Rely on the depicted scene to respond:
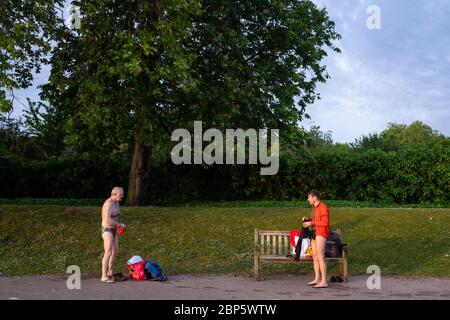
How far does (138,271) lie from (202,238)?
15.3 feet

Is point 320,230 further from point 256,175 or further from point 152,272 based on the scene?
point 256,175

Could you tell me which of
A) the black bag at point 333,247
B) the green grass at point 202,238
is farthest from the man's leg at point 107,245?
the black bag at point 333,247

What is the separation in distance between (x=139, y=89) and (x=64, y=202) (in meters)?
7.98

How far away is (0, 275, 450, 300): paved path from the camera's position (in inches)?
418

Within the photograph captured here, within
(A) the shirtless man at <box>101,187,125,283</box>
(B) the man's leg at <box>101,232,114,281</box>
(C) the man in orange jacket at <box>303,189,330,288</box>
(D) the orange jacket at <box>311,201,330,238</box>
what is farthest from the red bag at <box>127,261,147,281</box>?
(D) the orange jacket at <box>311,201,330,238</box>

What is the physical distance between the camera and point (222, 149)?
2423 centimetres

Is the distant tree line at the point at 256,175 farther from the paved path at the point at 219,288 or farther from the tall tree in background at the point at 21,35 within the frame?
the paved path at the point at 219,288

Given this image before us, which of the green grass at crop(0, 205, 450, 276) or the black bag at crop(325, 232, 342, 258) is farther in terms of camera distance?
the green grass at crop(0, 205, 450, 276)

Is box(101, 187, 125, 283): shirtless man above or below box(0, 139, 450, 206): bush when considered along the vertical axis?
below

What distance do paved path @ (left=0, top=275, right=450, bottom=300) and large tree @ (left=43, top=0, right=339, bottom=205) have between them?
835 centimetres

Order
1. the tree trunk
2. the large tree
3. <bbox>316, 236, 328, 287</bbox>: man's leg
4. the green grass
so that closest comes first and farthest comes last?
<bbox>316, 236, 328, 287</bbox>: man's leg
the green grass
the large tree
the tree trunk

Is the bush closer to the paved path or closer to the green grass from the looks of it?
the green grass

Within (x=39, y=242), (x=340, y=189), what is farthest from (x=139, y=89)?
(x=340, y=189)

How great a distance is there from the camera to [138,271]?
12500mm
